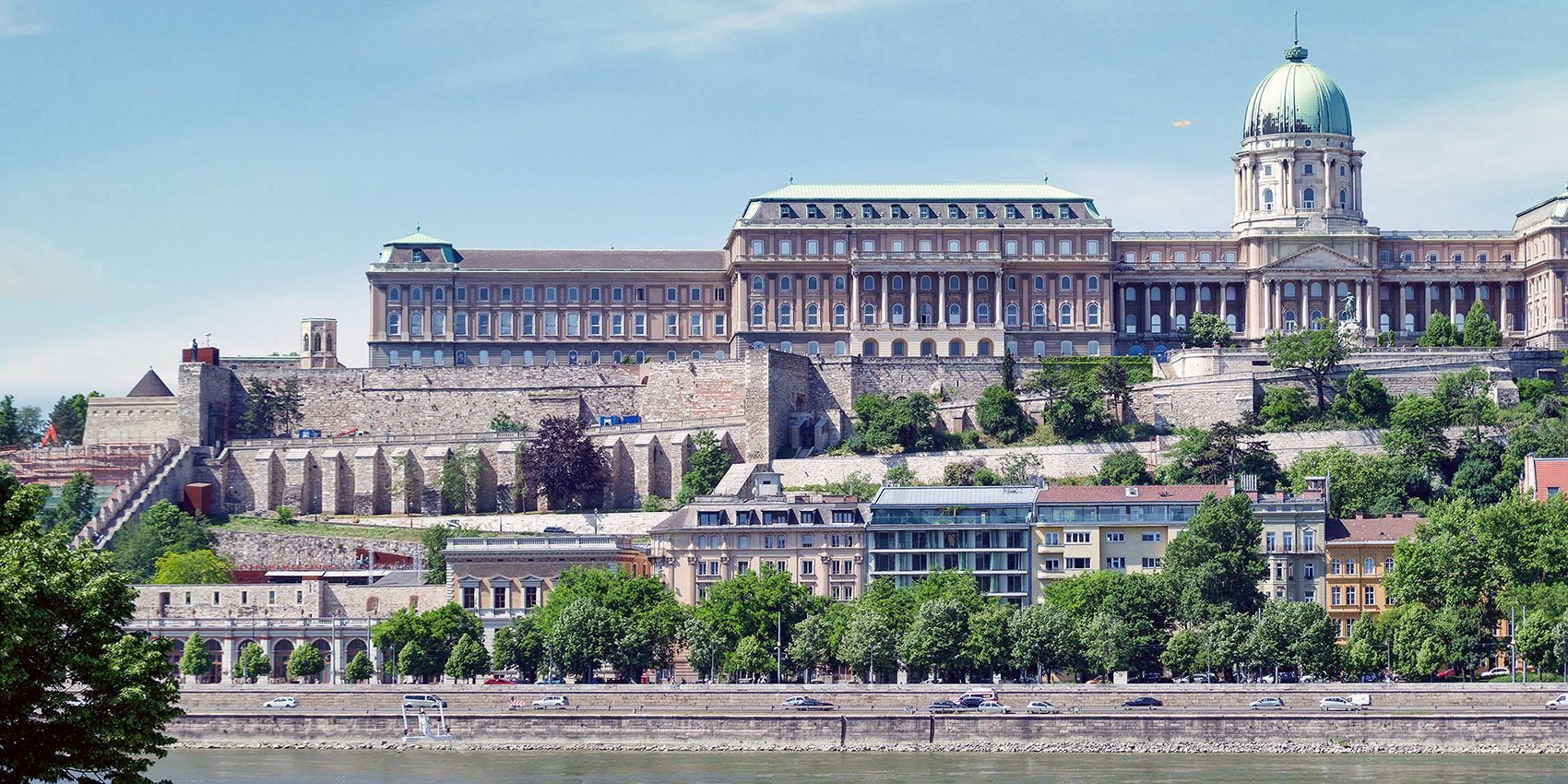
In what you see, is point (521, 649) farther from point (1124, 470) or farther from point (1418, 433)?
point (1418, 433)

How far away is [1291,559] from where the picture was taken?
260ft

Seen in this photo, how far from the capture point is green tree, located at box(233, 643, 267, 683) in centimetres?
7981

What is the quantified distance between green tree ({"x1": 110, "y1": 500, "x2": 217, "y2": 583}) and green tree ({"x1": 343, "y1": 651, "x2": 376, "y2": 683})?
→ 21.2 meters

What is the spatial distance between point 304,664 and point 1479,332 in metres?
72.5

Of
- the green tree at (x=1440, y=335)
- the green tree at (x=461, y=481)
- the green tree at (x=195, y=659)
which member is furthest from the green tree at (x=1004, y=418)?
the green tree at (x=195, y=659)

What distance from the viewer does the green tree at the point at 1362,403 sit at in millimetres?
103688

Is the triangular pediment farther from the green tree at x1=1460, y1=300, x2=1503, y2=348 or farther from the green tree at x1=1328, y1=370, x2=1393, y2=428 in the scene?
the green tree at x1=1328, y1=370, x2=1393, y2=428

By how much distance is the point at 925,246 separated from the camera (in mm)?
125250

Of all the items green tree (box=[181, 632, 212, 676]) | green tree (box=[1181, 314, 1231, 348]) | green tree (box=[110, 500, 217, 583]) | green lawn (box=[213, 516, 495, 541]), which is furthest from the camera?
green tree (box=[1181, 314, 1231, 348])

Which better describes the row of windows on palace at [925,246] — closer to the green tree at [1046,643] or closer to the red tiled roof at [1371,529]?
the red tiled roof at [1371,529]

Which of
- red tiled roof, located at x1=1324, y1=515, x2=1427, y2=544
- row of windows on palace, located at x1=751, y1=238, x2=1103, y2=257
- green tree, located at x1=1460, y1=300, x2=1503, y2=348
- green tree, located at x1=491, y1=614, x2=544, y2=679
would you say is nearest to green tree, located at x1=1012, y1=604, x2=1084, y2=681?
red tiled roof, located at x1=1324, y1=515, x2=1427, y2=544

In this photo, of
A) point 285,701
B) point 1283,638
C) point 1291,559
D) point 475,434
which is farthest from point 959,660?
point 475,434

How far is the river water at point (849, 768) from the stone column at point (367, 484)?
42032 millimetres


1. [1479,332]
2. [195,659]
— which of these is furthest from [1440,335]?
[195,659]
